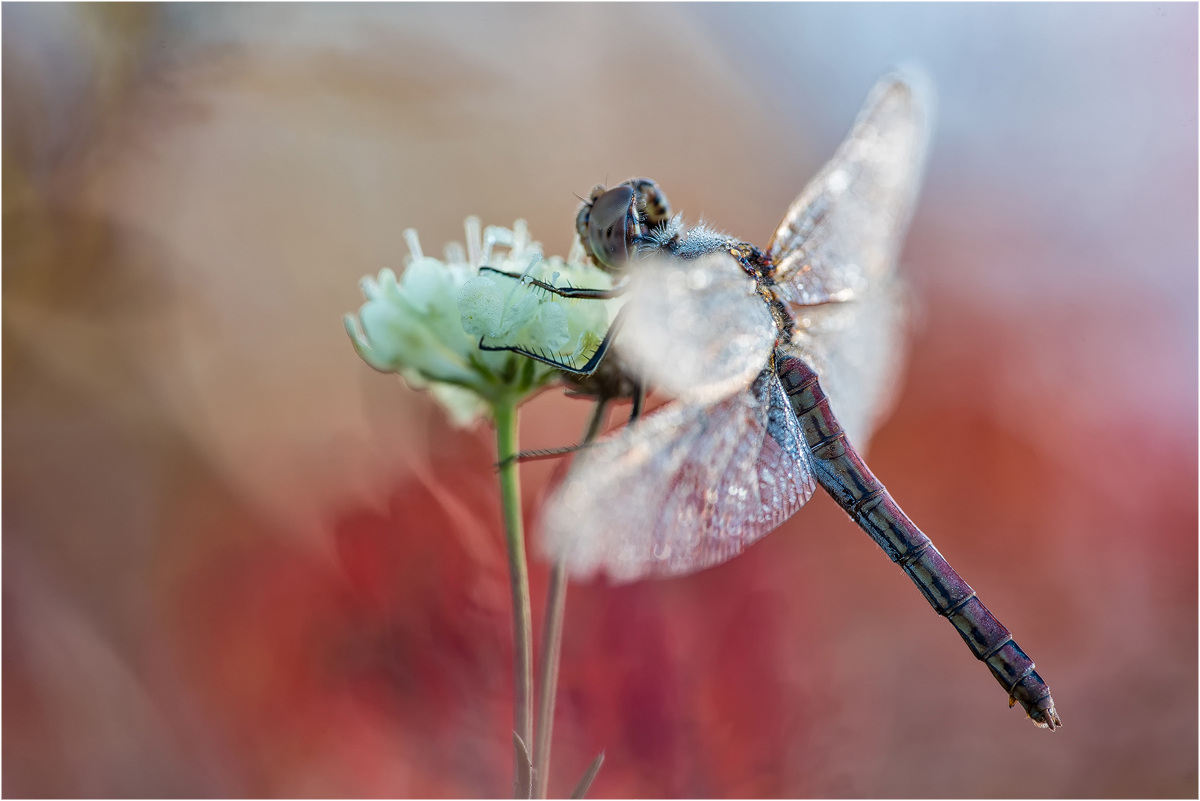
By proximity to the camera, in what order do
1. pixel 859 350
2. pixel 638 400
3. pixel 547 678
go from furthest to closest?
pixel 859 350, pixel 638 400, pixel 547 678

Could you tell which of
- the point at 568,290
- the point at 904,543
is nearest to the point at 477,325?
the point at 568,290

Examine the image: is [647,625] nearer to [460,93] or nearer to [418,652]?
[418,652]

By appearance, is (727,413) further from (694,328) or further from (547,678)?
(547,678)

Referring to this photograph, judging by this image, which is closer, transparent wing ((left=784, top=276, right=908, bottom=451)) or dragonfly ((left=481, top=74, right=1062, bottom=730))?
dragonfly ((left=481, top=74, right=1062, bottom=730))

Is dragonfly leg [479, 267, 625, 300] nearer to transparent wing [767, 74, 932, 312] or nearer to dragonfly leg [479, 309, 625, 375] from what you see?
dragonfly leg [479, 309, 625, 375]

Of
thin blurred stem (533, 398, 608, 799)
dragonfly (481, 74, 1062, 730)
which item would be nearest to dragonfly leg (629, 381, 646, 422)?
dragonfly (481, 74, 1062, 730)

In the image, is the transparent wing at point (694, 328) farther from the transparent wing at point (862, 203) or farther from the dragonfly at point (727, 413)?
the transparent wing at point (862, 203)

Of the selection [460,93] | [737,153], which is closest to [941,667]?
[737,153]
